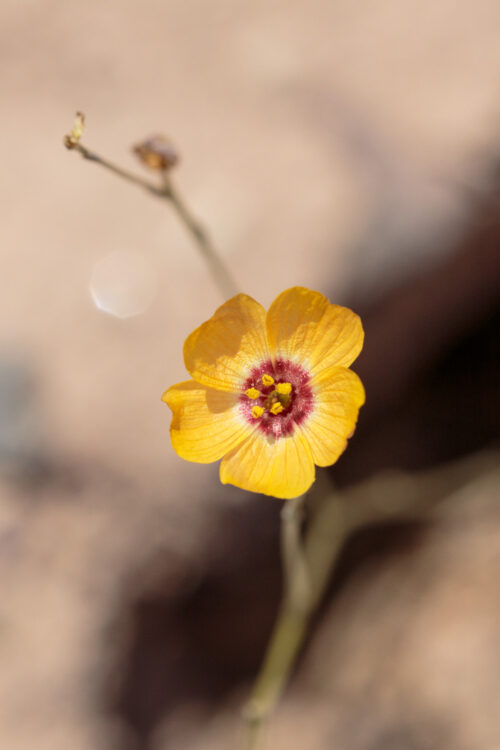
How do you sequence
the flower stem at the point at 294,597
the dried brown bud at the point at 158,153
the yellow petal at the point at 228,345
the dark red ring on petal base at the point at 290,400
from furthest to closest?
the flower stem at the point at 294,597 < the dried brown bud at the point at 158,153 < the dark red ring on petal base at the point at 290,400 < the yellow petal at the point at 228,345

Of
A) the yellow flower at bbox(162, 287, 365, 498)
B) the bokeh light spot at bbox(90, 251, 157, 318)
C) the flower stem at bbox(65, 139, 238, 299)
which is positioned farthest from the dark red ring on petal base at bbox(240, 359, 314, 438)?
the bokeh light spot at bbox(90, 251, 157, 318)

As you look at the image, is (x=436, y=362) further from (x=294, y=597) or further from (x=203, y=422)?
(x=203, y=422)

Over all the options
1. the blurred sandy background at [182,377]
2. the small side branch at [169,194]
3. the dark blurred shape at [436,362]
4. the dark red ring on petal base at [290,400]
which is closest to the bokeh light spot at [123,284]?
the blurred sandy background at [182,377]

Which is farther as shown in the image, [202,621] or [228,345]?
[202,621]

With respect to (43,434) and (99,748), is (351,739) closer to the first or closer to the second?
(99,748)

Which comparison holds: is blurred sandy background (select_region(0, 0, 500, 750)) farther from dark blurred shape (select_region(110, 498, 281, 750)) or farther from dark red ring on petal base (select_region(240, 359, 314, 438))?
dark red ring on petal base (select_region(240, 359, 314, 438))

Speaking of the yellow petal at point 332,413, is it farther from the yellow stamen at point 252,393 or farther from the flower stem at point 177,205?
the flower stem at point 177,205

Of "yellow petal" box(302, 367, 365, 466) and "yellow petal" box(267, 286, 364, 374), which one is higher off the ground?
"yellow petal" box(267, 286, 364, 374)

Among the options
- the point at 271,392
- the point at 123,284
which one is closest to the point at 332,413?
the point at 271,392
